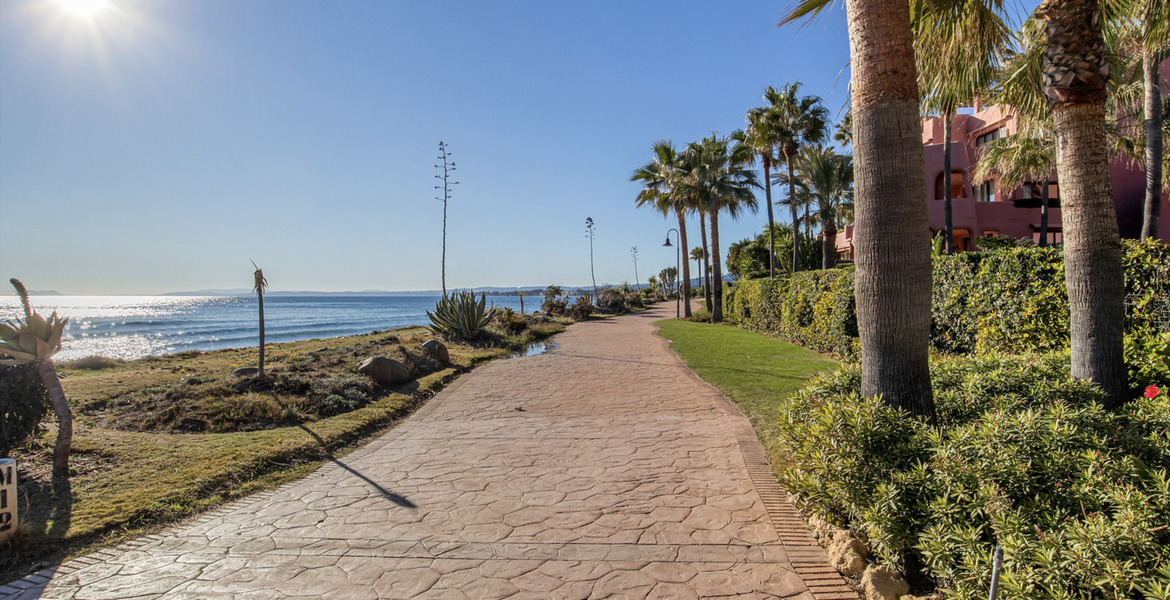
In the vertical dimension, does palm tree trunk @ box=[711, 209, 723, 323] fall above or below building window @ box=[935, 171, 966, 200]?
below

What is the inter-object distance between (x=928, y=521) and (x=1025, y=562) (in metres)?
0.61

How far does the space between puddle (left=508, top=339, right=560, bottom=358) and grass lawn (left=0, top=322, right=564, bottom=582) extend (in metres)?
4.58

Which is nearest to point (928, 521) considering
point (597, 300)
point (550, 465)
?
point (550, 465)

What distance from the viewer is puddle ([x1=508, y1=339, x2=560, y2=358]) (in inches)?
622

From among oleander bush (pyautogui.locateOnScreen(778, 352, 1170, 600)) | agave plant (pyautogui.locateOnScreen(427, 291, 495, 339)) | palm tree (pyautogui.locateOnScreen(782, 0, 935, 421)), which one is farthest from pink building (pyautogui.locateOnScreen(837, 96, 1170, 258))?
oleander bush (pyautogui.locateOnScreen(778, 352, 1170, 600))

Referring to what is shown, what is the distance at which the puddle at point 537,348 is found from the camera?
51.9 ft

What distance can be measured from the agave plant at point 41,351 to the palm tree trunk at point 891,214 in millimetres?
7328

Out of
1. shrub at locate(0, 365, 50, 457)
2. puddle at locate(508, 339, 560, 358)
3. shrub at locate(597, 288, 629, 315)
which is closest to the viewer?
shrub at locate(0, 365, 50, 457)

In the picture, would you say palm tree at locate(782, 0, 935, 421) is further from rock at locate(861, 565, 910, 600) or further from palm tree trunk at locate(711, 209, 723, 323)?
palm tree trunk at locate(711, 209, 723, 323)

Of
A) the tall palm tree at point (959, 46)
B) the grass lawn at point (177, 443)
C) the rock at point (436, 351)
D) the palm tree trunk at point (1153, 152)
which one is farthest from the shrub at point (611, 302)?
the tall palm tree at point (959, 46)

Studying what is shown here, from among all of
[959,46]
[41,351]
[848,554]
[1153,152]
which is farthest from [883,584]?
[1153,152]

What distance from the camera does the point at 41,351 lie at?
529 cm

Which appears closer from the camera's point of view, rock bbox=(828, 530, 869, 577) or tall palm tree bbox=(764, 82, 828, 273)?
rock bbox=(828, 530, 869, 577)

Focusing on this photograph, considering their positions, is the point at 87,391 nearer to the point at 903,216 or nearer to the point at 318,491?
the point at 318,491
